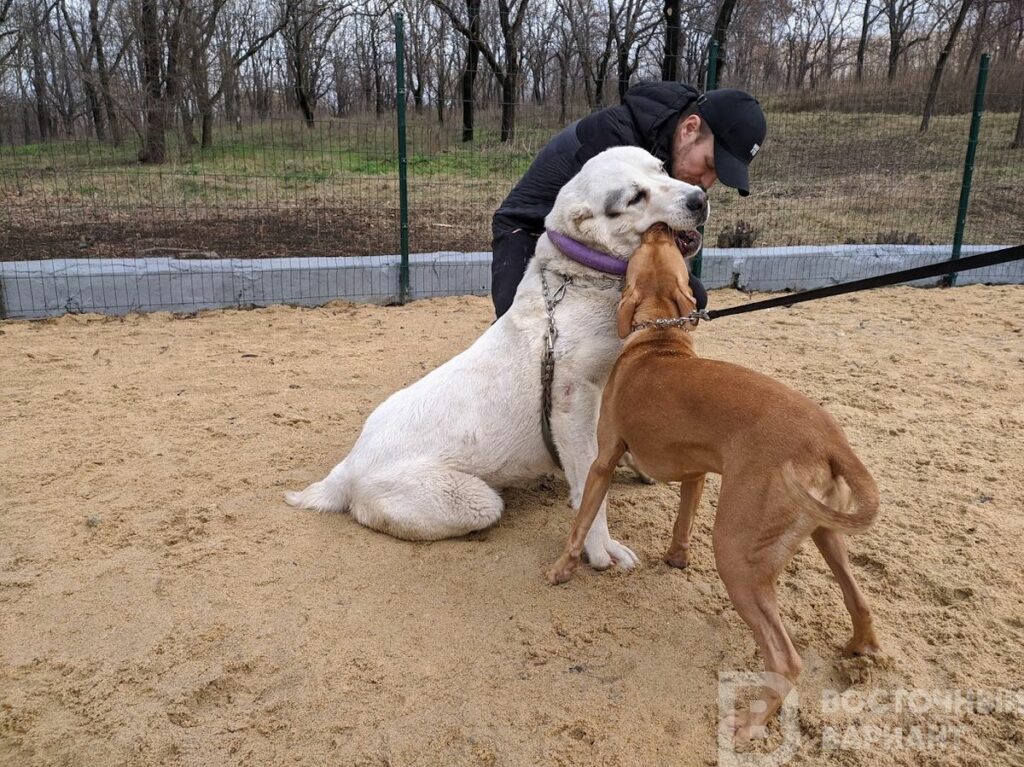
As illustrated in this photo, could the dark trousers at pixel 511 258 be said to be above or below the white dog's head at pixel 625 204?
below

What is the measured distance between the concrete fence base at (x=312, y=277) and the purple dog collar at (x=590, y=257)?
179 inches

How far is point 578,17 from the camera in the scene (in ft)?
84.6

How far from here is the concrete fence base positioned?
260 inches

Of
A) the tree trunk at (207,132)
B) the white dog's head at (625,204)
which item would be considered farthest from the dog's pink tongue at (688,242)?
the tree trunk at (207,132)

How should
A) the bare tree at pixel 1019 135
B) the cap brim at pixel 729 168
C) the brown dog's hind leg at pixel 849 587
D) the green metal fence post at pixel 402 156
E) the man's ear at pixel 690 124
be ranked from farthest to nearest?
1. the bare tree at pixel 1019 135
2. the green metal fence post at pixel 402 156
3. the man's ear at pixel 690 124
4. the cap brim at pixel 729 168
5. the brown dog's hind leg at pixel 849 587

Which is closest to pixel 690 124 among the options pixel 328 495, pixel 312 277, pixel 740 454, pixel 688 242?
pixel 688 242

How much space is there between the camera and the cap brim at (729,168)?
337 cm

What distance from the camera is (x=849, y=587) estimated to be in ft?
7.84

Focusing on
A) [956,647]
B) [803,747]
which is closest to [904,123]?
[956,647]

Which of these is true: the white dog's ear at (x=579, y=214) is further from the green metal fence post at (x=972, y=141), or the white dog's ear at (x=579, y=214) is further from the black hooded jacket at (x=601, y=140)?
the green metal fence post at (x=972, y=141)

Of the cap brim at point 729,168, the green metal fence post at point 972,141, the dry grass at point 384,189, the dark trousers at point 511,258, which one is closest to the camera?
the cap brim at point 729,168

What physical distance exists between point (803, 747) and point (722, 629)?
21.8 inches

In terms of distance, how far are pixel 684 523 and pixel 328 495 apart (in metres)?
1.66

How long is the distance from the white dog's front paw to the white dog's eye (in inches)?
55.7
